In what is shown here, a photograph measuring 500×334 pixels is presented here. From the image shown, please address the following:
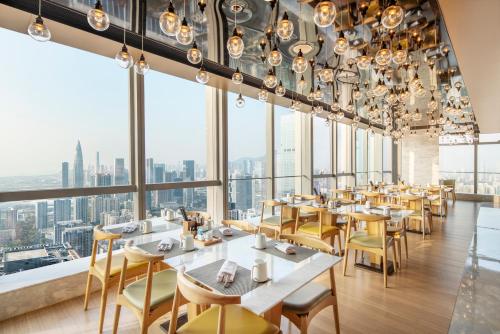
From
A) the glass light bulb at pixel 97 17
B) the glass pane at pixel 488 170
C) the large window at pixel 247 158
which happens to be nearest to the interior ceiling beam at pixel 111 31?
the glass light bulb at pixel 97 17

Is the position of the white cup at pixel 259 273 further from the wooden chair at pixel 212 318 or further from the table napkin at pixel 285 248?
the table napkin at pixel 285 248

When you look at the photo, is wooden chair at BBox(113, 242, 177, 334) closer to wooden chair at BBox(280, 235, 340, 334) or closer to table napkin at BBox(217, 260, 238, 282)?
table napkin at BBox(217, 260, 238, 282)

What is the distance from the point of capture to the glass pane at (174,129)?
395 cm

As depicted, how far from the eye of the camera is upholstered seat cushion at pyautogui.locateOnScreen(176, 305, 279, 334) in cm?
148

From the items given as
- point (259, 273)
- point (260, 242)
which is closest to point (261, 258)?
point (260, 242)

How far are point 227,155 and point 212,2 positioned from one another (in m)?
2.52

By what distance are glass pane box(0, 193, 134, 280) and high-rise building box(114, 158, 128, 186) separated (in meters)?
0.19

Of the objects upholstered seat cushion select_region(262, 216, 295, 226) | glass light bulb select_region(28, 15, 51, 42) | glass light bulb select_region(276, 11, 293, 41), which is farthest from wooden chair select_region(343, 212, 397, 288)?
glass light bulb select_region(28, 15, 51, 42)

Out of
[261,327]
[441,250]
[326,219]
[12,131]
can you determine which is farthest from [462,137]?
[12,131]

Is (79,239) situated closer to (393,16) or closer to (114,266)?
(114,266)

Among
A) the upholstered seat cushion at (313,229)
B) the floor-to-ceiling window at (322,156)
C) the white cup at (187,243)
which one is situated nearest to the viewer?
the white cup at (187,243)

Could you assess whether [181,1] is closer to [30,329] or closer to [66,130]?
[66,130]

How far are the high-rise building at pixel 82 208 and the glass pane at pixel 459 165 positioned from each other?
13604 millimetres

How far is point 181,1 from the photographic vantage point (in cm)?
364
